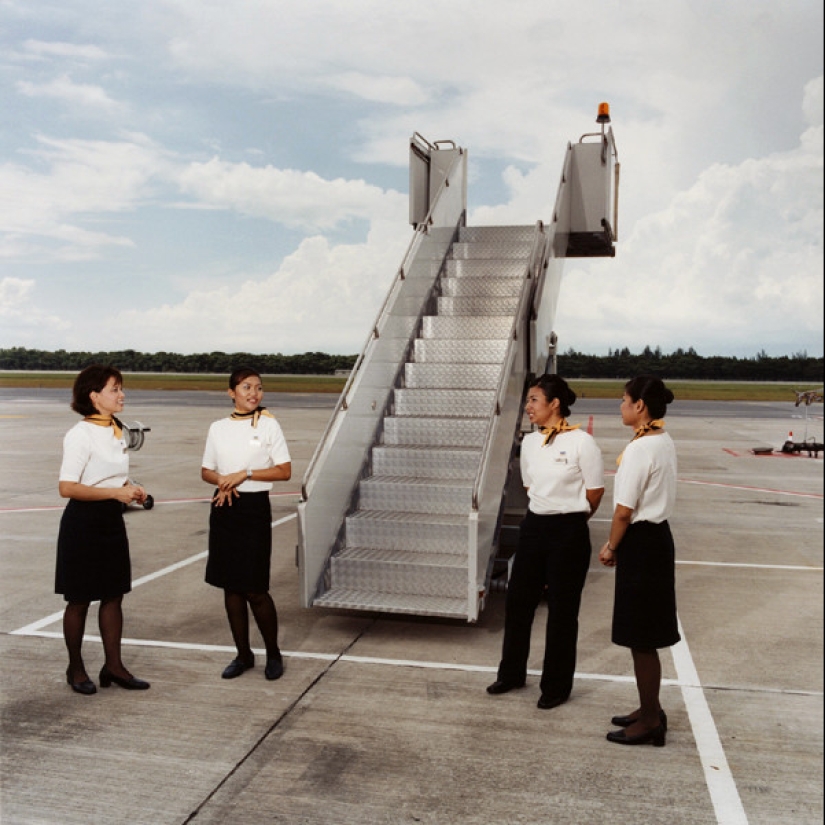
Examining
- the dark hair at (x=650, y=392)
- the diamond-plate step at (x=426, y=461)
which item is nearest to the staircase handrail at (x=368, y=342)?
the diamond-plate step at (x=426, y=461)

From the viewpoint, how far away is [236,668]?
Answer: 4.91 metres

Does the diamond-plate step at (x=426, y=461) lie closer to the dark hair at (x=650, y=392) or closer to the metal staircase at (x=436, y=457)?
the metal staircase at (x=436, y=457)

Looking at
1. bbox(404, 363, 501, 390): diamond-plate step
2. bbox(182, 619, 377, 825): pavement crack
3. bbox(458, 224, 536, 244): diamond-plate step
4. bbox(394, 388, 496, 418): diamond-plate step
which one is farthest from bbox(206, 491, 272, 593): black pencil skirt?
bbox(458, 224, 536, 244): diamond-plate step

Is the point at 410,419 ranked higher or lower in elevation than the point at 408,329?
lower

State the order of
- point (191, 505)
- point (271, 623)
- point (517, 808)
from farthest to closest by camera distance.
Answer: point (191, 505)
point (271, 623)
point (517, 808)

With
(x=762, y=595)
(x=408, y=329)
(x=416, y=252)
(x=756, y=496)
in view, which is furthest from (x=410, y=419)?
(x=756, y=496)

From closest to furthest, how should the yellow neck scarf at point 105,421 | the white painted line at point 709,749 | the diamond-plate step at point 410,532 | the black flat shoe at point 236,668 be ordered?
the white painted line at point 709,749 → the yellow neck scarf at point 105,421 → the black flat shoe at point 236,668 → the diamond-plate step at point 410,532

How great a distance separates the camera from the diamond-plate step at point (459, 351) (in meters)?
7.77

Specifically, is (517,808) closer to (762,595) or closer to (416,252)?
(762,595)

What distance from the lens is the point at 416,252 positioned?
814 centimetres

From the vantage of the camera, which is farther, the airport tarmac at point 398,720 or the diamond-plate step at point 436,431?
the diamond-plate step at point 436,431

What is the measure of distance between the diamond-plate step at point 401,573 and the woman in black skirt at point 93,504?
172 centimetres

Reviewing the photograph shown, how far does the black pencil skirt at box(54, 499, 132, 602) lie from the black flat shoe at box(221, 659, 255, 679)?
851 mm

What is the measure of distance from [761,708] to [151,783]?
10.6 ft
